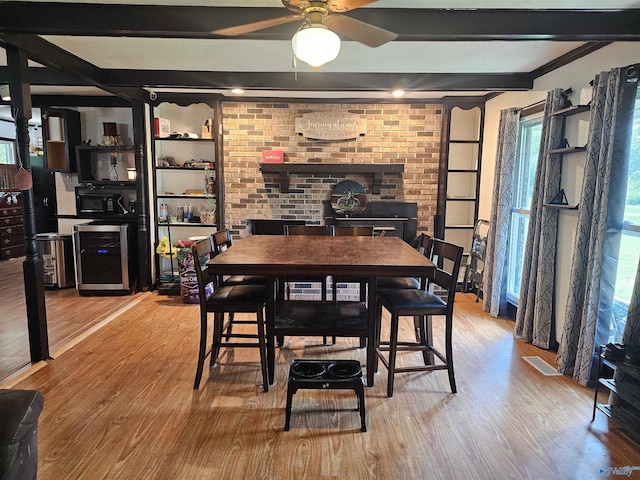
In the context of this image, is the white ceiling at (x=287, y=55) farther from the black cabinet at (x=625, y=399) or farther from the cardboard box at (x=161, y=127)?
the black cabinet at (x=625, y=399)

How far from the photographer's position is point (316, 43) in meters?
1.81

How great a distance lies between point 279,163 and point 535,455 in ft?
12.1

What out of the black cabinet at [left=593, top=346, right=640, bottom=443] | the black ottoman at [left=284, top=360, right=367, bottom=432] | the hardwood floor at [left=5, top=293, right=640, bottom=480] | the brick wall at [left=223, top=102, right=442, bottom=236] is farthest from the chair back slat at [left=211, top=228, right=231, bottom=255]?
the black cabinet at [left=593, top=346, right=640, bottom=443]

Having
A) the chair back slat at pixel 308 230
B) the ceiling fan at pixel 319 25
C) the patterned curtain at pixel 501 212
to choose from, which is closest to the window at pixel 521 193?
the patterned curtain at pixel 501 212

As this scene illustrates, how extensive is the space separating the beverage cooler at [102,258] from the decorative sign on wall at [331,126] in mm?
2423

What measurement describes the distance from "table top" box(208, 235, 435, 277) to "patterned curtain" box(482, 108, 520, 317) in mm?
1535

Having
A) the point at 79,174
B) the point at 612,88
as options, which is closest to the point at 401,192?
the point at 612,88

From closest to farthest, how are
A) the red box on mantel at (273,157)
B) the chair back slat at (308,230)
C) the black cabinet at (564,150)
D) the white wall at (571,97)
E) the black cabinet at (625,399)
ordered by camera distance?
the black cabinet at (625,399)
the white wall at (571,97)
the black cabinet at (564,150)
the chair back slat at (308,230)
the red box on mantel at (273,157)

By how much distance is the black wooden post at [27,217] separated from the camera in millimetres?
2686

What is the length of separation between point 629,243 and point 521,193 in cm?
155

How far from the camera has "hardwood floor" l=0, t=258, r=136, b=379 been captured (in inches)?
123

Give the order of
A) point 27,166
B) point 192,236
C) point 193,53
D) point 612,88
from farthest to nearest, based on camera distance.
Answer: point 192,236
point 193,53
point 27,166
point 612,88

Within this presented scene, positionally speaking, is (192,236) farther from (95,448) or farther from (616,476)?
(616,476)

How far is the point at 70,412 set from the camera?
2.32 meters
